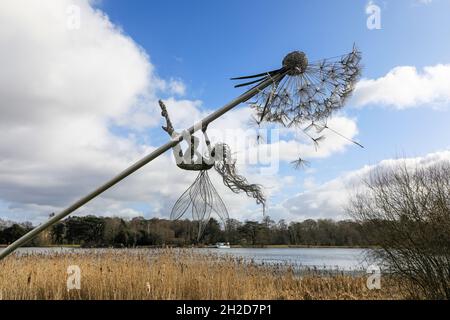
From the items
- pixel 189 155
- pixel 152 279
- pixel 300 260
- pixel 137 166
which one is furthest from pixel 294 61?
pixel 300 260

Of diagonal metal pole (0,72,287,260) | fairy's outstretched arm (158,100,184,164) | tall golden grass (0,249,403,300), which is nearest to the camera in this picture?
diagonal metal pole (0,72,287,260)

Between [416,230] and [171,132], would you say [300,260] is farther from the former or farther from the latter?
[171,132]

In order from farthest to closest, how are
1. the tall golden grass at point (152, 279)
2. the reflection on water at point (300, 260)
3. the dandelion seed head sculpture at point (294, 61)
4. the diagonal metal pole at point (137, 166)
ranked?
the reflection on water at point (300, 260) → the tall golden grass at point (152, 279) → the dandelion seed head sculpture at point (294, 61) → the diagonal metal pole at point (137, 166)

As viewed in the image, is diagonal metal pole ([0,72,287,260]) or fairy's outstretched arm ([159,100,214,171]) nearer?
diagonal metal pole ([0,72,287,260])

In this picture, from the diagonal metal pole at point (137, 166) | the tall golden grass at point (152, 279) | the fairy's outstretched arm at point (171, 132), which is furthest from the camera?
the tall golden grass at point (152, 279)

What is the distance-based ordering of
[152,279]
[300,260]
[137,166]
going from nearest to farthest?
1. [137,166]
2. [152,279]
3. [300,260]

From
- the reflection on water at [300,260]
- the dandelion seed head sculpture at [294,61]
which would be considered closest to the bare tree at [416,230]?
the reflection on water at [300,260]

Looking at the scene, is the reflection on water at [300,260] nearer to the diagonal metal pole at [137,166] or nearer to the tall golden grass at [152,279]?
the tall golden grass at [152,279]

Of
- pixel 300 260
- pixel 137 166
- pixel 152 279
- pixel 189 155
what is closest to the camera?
pixel 137 166

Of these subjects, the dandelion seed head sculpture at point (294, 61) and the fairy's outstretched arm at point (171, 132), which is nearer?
the fairy's outstretched arm at point (171, 132)

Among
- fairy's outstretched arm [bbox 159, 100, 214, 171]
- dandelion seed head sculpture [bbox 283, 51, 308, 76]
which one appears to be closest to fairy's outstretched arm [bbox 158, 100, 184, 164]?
fairy's outstretched arm [bbox 159, 100, 214, 171]

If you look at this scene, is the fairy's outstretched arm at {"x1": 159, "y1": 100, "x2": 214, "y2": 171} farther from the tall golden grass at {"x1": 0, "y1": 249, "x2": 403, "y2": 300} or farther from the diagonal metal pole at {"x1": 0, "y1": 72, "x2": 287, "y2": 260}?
the tall golden grass at {"x1": 0, "y1": 249, "x2": 403, "y2": 300}

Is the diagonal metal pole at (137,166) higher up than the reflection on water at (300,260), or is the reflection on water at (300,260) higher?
the diagonal metal pole at (137,166)
